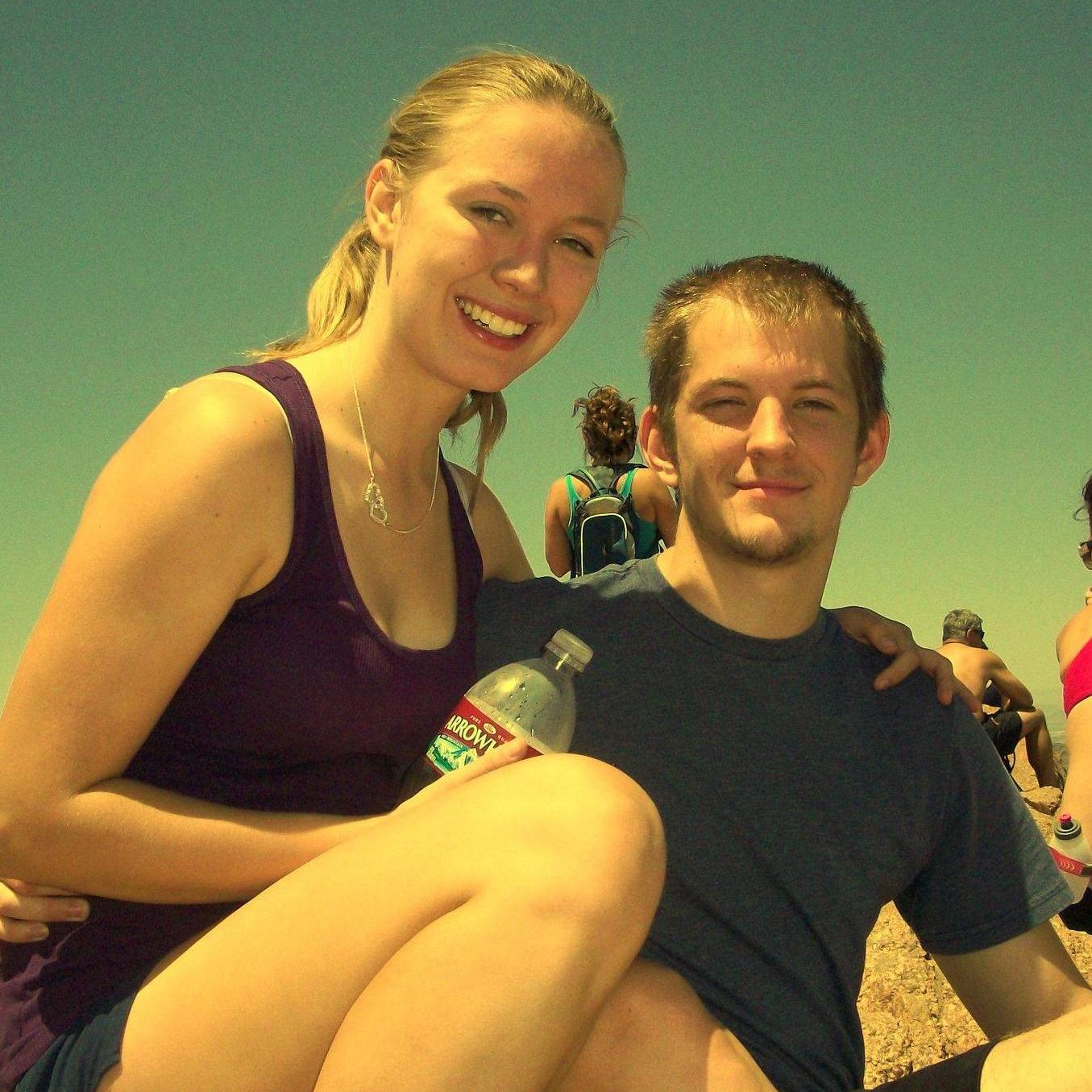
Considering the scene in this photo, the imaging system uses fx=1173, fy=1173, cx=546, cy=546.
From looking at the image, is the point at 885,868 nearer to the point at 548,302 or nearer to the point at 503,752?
the point at 503,752

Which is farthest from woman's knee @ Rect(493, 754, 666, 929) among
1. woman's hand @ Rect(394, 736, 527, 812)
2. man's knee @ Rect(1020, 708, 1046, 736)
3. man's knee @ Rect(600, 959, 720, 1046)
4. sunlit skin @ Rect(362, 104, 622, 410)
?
man's knee @ Rect(1020, 708, 1046, 736)

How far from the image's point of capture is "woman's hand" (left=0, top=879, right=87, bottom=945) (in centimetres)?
180

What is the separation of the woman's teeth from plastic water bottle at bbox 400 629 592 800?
609 mm

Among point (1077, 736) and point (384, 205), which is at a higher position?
point (384, 205)

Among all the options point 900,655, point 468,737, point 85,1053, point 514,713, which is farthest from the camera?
point 900,655

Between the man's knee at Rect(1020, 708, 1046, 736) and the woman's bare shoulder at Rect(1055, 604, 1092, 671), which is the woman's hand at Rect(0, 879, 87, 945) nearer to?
the woman's bare shoulder at Rect(1055, 604, 1092, 671)

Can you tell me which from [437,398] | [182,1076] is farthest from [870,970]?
[182,1076]

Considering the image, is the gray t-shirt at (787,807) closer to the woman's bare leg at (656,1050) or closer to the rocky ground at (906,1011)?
the woman's bare leg at (656,1050)

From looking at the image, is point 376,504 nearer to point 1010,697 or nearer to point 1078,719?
point 1078,719

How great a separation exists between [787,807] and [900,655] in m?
0.42

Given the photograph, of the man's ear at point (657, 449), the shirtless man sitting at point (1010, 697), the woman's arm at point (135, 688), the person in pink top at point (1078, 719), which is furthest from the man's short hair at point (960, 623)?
the woman's arm at point (135, 688)

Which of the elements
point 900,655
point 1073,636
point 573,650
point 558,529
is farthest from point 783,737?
point 558,529

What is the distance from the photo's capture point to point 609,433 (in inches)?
222

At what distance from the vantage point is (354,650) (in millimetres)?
1983
